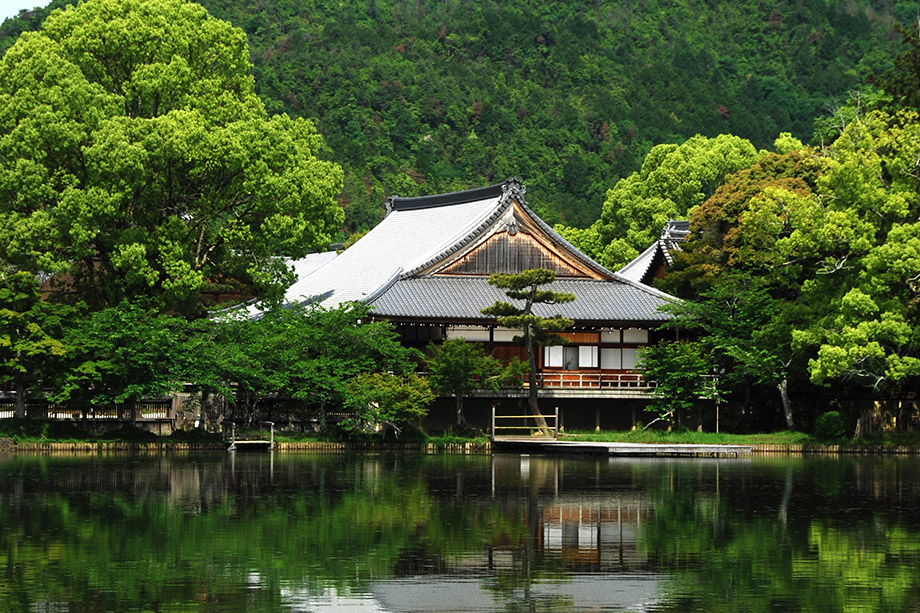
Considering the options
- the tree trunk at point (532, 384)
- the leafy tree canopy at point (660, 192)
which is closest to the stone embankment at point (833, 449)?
the tree trunk at point (532, 384)

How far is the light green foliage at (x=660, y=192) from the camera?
7788 cm

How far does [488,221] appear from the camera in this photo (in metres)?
53.7

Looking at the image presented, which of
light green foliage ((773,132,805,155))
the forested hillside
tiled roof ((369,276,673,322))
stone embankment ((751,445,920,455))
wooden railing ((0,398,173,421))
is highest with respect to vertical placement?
→ the forested hillside

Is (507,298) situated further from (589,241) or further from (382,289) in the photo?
(589,241)

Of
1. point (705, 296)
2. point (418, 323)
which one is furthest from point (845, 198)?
point (418, 323)

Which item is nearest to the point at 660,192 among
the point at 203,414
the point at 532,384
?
the point at 532,384

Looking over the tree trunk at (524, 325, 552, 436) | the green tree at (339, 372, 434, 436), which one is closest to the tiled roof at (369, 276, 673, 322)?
the tree trunk at (524, 325, 552, 436)

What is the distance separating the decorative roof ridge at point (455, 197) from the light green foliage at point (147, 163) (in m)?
7.53

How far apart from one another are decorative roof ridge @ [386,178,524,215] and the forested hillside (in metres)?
35.3

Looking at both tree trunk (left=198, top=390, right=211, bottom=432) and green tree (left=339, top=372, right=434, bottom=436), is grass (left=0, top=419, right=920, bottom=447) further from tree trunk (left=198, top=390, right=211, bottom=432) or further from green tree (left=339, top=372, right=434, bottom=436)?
green tree (left=339, top=372, right=434, bottom=436)

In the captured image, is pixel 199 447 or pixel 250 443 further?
pixel 199 447

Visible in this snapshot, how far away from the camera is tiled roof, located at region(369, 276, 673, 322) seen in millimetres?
49469

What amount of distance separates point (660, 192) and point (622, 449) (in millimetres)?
39411

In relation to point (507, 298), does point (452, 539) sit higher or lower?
lower
